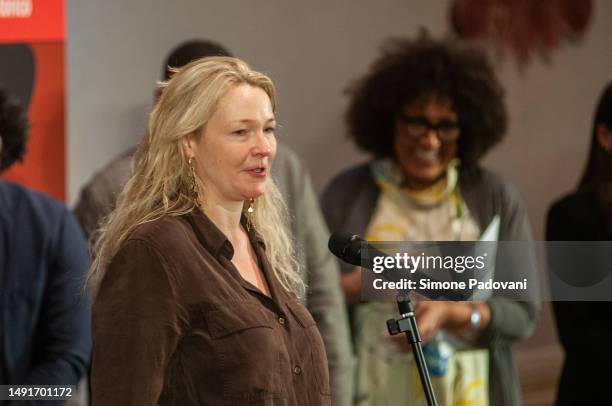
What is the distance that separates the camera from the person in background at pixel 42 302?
8.39 feet

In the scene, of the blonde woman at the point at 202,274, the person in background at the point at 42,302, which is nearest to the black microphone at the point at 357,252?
the blonde woman at the point at 202,274

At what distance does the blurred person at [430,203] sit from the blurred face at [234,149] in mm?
1092

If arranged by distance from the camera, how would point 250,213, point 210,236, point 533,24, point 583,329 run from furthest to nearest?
point 533,24, point 583,329, point 250,213, point 210,236

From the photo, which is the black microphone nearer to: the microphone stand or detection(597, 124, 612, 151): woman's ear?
the microphone stand

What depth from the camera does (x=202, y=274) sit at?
168 centimetres

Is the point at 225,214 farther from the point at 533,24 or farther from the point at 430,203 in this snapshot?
the point at 533,24

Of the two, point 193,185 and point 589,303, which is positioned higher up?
point 193,185

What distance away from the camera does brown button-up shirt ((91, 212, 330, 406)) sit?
1592mm

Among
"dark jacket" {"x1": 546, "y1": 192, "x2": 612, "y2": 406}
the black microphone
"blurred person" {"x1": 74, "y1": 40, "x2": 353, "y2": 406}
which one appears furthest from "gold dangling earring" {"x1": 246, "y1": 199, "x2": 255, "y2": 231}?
"dark jacket" {"x1": 546, "y1": 192, "x2": 612, "y2": 406}

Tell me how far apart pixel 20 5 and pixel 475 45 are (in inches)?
53.5

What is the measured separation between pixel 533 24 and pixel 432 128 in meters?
0.57

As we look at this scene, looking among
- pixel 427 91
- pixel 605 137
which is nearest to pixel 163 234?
pixel 427 91

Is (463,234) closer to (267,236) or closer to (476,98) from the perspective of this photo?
(476,98)

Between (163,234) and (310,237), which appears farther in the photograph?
(310,237)
